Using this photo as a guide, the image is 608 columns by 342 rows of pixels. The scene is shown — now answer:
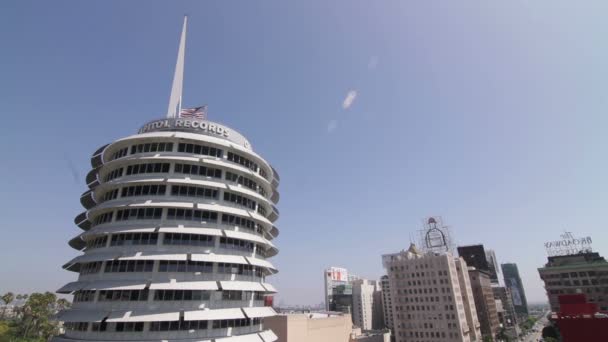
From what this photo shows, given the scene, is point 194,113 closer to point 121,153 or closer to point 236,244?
point 121,153

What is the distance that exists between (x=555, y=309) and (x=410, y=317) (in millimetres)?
71656

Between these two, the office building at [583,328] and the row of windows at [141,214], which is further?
the row of windows at [141,214]

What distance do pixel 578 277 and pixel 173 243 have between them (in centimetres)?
16924

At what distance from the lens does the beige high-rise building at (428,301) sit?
101688 millimetres

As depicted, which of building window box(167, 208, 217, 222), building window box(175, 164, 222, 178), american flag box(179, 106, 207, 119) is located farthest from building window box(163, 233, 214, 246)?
american flag box(179, 106, 207, 119)

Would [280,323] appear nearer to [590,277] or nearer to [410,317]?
[410,317]

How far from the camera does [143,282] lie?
2992 cm

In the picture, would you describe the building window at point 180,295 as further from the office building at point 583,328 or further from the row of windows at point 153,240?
the office building at point 583,328

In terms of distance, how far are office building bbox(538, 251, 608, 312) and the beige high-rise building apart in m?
47.2

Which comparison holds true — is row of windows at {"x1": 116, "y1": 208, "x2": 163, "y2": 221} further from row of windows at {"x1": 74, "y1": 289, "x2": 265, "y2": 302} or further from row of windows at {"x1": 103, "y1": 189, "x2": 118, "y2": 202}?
row of windows at {"x1": 74, "y1": 289, "x2": 265, "y2": 302}

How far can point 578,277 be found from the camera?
128 m

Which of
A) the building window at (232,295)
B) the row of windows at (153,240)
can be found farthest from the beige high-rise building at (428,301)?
the row of windows at (153,240)

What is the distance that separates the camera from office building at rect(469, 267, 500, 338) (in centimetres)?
15512

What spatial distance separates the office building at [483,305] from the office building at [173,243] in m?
165
